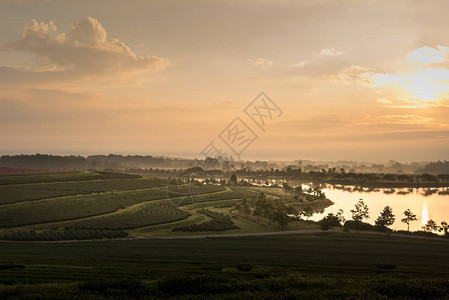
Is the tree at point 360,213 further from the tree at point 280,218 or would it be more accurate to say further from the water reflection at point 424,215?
the tree at point 280,218

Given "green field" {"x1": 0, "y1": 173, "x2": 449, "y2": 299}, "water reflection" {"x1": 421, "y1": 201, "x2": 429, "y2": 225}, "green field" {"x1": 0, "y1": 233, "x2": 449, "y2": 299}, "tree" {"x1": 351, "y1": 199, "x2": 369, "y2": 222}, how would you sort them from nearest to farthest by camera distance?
"green field" {"x1": 0, "y1": 233, "x2": 449, "y2": 299}, "green field" {"x1": 0, "y1": 173, "x2": 449, "y2": 299}, "tree" {"x1": 351, "y1": 199, "x2": 369, "y2": 222}, "water reflection" {"x1": 421, "y1": 201, "x2": 429, "y2": 225}

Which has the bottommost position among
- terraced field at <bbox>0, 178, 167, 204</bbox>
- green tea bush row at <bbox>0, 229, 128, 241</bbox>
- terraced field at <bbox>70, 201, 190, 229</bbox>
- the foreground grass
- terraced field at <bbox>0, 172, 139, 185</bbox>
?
green tea bush row at <bbox>0, 229, 128, 241</bbox>

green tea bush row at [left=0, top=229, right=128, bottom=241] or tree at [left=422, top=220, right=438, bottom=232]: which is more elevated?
tree at [left=422, top=220, right=438, bottom=232]

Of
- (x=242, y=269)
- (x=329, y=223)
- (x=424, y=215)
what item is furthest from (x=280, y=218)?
(x=424, y=215)

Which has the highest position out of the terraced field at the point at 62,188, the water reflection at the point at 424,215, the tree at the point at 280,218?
the terraced field at the point at 62,188

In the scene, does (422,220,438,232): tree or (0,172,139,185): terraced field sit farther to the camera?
(0,172,139,185): terraced field

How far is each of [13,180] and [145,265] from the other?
114m

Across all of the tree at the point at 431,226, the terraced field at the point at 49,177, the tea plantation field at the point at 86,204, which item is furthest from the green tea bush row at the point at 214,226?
the terraced field at the point at 49,177

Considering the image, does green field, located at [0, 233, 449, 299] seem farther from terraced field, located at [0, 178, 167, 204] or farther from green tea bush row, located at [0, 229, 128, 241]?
terraced field, located at [0, 178, 167, 204]

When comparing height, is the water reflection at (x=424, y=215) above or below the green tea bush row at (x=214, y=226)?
above

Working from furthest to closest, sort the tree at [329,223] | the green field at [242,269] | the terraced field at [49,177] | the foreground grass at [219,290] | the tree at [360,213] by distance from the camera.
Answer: the terraced field at [49,177]
the tree at [360,213]
the tree at [329,223]
the green field at [242,269]
the foreground grass at [219,290]

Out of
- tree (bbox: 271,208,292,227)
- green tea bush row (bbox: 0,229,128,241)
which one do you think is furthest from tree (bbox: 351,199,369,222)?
green tea bush row (bbox: 0,229,128,241)

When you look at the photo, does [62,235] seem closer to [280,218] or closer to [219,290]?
[280,218]

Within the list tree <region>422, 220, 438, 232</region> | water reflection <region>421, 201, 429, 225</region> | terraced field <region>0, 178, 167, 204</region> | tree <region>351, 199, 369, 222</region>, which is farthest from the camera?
terraced field <region>0, 178, 167, 204</region>
